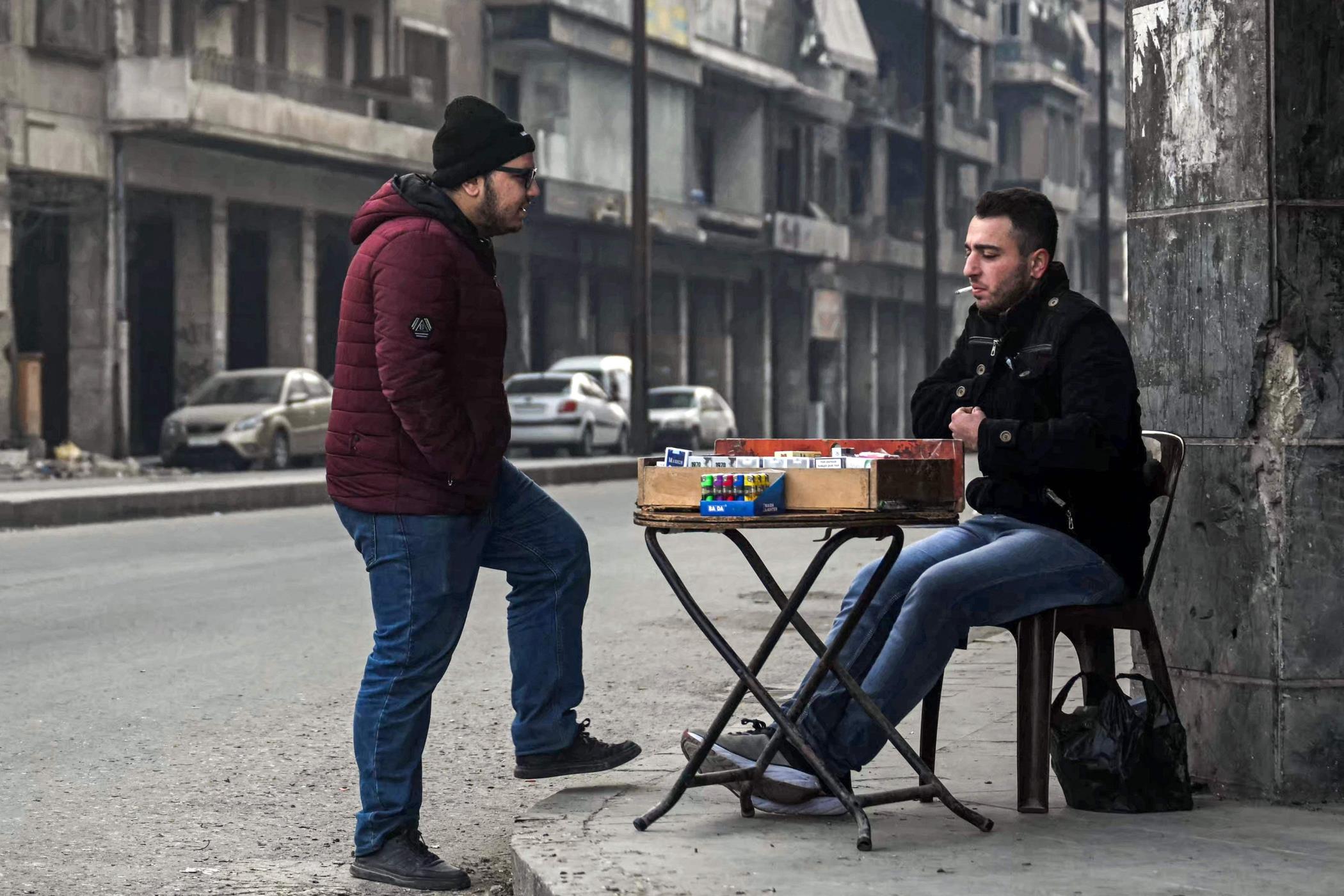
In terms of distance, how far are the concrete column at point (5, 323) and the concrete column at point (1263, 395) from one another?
79.2 feet

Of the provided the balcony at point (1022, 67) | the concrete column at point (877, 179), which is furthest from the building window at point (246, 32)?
the balcony at point (1022, 67)

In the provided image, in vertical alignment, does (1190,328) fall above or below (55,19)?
below

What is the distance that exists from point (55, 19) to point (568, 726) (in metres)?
25.1

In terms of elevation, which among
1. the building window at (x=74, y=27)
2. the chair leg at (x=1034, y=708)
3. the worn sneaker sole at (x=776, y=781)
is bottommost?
the worn sneaker sole at (x=776, y=781)

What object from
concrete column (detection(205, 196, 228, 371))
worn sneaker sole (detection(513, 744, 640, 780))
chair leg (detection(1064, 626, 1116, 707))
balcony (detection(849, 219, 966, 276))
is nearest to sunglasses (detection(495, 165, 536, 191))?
worn sneaker sole (detection(513, 744, 640, 780))

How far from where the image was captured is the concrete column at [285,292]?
33.2m

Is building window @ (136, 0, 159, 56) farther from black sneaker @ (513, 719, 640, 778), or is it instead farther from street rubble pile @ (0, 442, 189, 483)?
black sneaker @ (513, 719, 640, 778)

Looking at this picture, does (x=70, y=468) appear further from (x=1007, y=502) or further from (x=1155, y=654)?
(x=1155, y=654)

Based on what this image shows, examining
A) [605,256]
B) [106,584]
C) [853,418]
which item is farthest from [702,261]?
[106,584]

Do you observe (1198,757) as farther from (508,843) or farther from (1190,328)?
(508,843)

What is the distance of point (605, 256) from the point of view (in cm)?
4241

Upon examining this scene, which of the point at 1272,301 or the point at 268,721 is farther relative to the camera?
the point at 268,721

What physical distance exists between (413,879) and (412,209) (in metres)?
1.58

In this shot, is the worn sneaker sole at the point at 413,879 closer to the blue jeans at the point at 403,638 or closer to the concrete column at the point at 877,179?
the blue jeans at the point at 403,638
